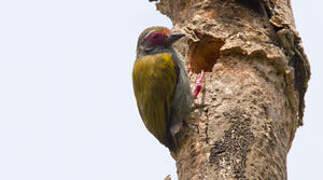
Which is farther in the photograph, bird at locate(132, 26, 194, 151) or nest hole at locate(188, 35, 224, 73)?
nest hole at locate(188, 35, 224, 73)

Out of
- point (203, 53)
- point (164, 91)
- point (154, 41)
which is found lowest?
point (164, 91)

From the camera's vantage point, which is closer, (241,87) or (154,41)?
(241,87)

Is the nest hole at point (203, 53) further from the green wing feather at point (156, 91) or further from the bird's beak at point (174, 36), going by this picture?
the green wing feather at point (156, 91)

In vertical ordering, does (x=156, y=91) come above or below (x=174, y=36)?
below

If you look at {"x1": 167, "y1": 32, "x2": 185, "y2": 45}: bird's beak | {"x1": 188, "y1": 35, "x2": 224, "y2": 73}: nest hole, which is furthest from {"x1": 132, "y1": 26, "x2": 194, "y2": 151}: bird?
{"x1": 188, "y1": 35, "x2": 224, "y2": 73}: nest hole

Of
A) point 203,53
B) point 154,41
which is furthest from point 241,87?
Result: point 154,41

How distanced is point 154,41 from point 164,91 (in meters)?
0.78

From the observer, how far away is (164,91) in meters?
5.21

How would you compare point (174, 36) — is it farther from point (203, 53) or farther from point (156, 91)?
point (156, 91)

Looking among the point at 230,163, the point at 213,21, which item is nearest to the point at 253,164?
the point at 230,163

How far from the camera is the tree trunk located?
14.1 feet

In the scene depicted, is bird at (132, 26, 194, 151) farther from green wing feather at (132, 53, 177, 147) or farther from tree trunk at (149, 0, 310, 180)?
tree trunk at (149, 0, 310, 180)

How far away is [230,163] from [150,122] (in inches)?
46.6

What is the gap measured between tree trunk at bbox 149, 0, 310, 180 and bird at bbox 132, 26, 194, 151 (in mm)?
143
